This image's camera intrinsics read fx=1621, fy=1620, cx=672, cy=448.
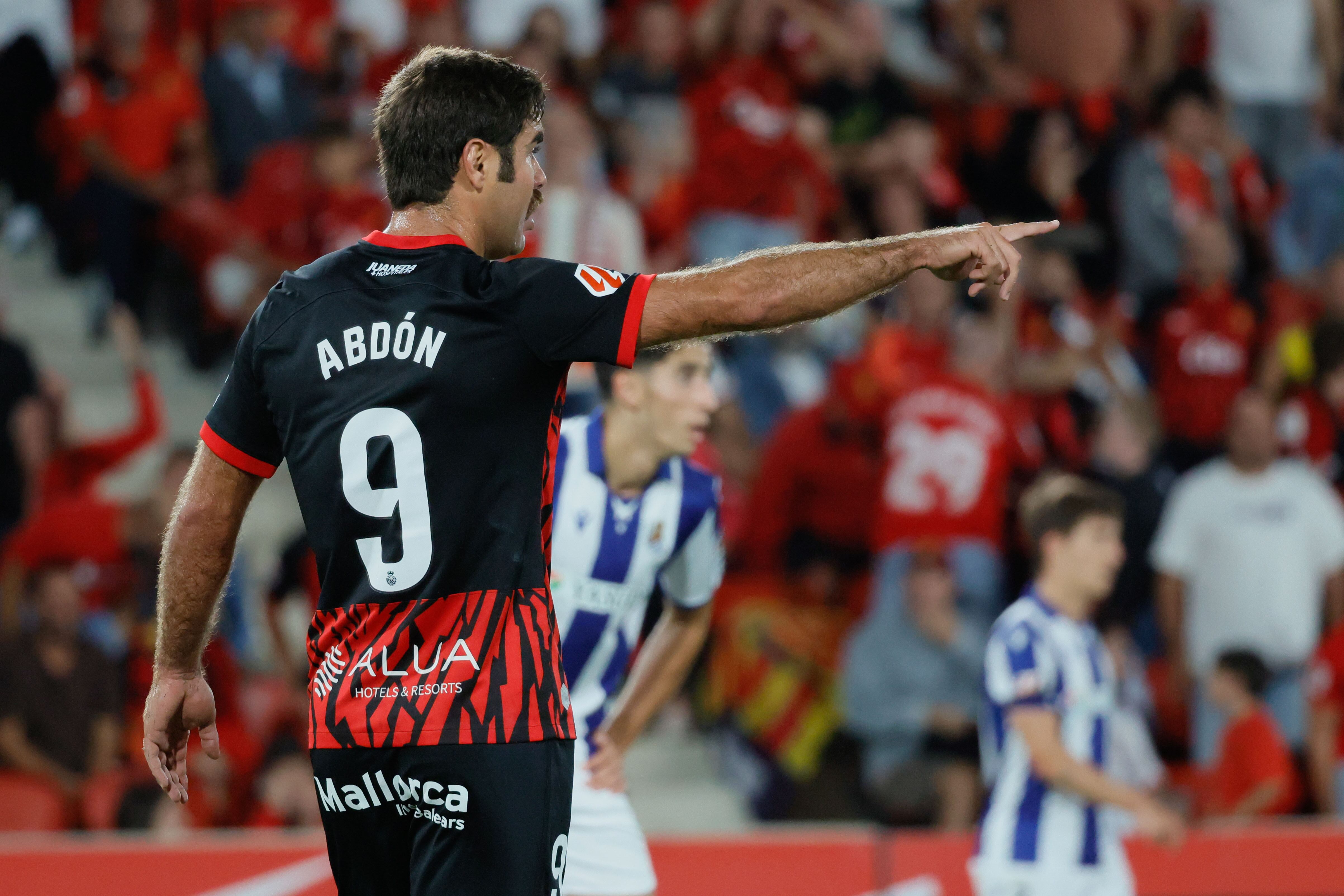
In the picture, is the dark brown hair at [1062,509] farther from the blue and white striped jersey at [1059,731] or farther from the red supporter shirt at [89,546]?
the red supporter shirt at [89,546]

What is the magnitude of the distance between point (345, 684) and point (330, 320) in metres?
0.65

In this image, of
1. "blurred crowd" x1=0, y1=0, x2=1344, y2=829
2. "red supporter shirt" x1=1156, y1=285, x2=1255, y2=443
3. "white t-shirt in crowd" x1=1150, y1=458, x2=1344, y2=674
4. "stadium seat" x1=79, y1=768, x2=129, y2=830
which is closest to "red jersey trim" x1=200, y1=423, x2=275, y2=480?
"blurred crowd" x1=0, y1=0, x2=1344, y2=829

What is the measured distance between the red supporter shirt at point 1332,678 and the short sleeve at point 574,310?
687 centimetres

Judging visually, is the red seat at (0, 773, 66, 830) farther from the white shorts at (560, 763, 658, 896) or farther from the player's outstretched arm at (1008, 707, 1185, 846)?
the player's outstretched arm at (1008, 707, 1185, 846)

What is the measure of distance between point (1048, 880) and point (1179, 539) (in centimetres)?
391

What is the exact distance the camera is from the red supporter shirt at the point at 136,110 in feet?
31.5

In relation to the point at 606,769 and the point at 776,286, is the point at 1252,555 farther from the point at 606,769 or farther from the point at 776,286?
the point at 776,286

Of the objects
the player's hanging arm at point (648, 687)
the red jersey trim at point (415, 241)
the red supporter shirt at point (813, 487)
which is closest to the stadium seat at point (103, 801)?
the red supporter shirt at point (813, 487)

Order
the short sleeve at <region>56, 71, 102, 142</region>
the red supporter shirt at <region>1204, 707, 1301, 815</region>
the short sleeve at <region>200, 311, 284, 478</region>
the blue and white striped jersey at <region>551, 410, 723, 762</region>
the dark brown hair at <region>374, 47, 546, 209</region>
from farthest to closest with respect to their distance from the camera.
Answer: the short sleeve at <region>56, 71, 102, 142</region> < the red supporter shirt at <region>1204, 707, 1301, 815</region> < the blue and white striped jersey at <region>551, 410, 723, 762</region> < the short sleeve at <region>200, 311, 284, 478</region> < the dark brown hair at <region>374, 47, 546, 209</region>

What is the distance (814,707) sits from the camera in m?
8.32

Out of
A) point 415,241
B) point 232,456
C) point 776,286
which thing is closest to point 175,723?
point 232,456

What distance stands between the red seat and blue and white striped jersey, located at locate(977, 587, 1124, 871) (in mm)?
4315

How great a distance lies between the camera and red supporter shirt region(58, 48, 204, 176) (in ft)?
31.5

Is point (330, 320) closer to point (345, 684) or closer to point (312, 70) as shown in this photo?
point (345, 684)
